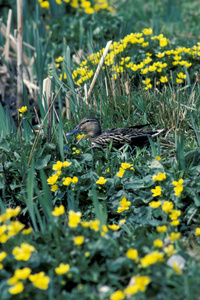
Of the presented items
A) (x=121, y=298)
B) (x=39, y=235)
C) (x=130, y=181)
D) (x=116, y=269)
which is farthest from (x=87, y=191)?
(x=121, y=298)

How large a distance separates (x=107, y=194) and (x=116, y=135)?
654mm

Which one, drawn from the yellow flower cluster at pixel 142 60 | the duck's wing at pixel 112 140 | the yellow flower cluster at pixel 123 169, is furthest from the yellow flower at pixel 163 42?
the yellow flower cluster at pixel 123 169

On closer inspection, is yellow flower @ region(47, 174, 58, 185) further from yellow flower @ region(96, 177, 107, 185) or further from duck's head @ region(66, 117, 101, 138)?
duck's head @ region(66, 117, 101, 138)

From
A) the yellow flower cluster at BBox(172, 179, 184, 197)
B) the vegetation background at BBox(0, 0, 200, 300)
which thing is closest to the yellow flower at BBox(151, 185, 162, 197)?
the vegetation background at BBox(0, 0, 200, 300)

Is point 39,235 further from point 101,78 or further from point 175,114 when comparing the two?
point 101,78

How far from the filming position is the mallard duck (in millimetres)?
3318

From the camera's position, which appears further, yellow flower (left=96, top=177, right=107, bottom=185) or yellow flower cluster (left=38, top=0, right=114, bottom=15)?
yellow flower cluster (left=38, top=0, right=114, bottom=15)

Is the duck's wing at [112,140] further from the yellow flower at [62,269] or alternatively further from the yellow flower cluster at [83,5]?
the yellow flower cluster at [83,5]


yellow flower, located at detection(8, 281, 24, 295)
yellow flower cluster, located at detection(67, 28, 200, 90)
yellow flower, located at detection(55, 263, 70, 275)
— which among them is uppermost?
yellow flower cluster, located at detection(67, 28, 200, 90)

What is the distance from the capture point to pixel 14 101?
5465 mm

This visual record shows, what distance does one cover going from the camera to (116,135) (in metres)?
3.37

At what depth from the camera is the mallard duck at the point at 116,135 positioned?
131 inches

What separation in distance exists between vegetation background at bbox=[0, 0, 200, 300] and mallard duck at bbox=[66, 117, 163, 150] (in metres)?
0.09

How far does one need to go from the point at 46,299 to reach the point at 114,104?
8.03 feet
